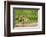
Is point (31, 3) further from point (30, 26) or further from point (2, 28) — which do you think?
point (2, 28)

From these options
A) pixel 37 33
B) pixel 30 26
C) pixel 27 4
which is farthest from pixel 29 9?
pixel 37 33

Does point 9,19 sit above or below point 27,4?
below

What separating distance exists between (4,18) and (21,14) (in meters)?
0.22

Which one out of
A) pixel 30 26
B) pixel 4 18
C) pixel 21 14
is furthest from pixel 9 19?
pixel 30 26

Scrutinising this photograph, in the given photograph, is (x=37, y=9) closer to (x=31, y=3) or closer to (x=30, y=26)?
(x=31, y=3)

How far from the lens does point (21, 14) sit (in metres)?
1.02

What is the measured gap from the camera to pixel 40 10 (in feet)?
3.43

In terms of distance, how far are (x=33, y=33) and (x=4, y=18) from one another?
0.42 metres

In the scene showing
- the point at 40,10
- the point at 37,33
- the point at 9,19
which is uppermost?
the point at 40,10

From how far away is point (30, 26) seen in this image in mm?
1025

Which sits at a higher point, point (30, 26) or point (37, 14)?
point (37, 14)

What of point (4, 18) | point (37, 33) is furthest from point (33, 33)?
point (4, 18)

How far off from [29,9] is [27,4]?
7 cm

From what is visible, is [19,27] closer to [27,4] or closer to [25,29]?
[25,29]
